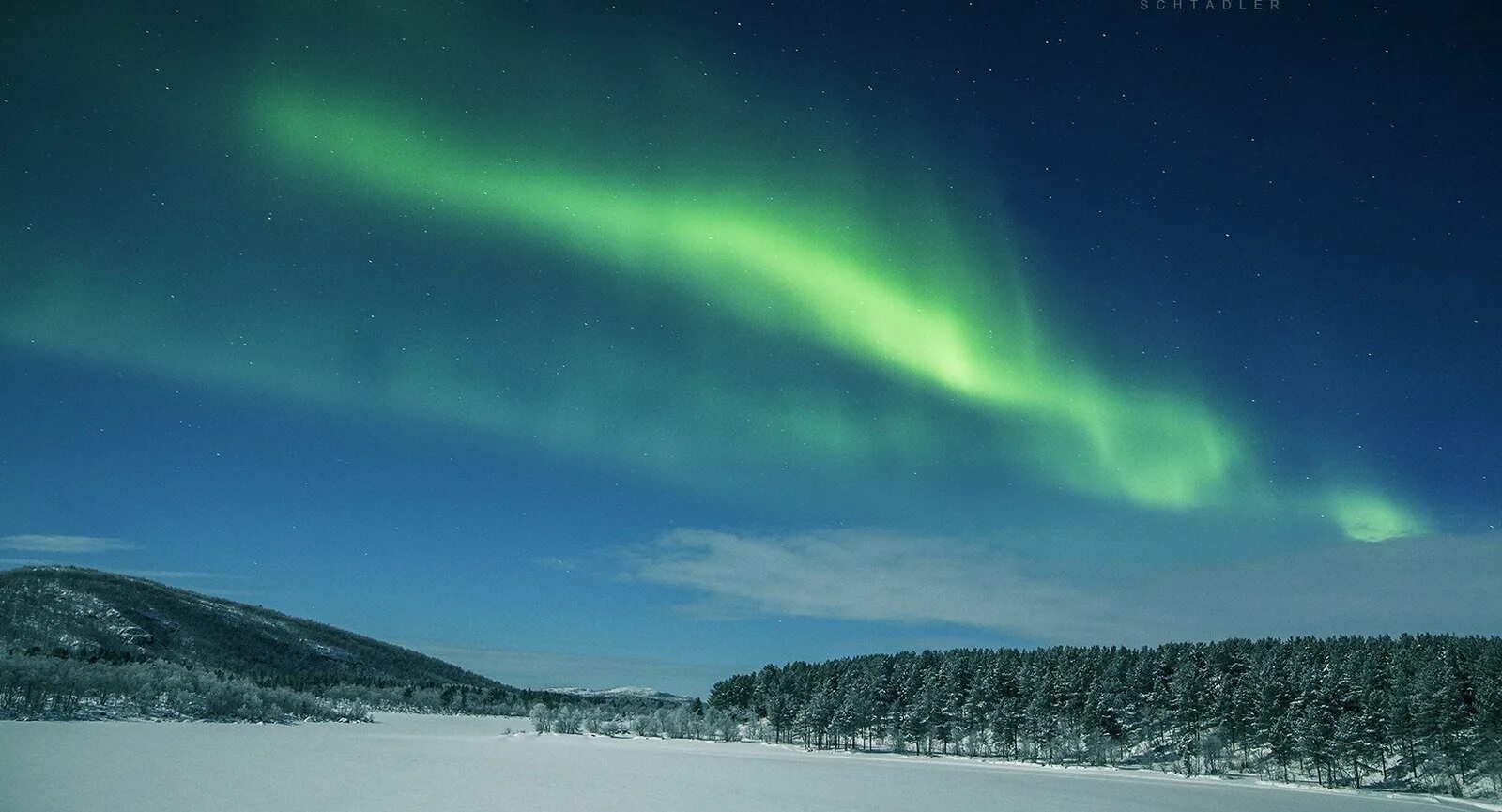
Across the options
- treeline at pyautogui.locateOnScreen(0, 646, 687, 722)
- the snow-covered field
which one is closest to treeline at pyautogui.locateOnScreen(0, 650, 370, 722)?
treeline at pyautogui.locateOnScreen(0, 646, 687, 722)

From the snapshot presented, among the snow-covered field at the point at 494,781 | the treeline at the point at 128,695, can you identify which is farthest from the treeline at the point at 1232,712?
the treeline at the point at 128,695

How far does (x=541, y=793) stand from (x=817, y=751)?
124 m

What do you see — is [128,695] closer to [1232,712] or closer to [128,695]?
[128,695]

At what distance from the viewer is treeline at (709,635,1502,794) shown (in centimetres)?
12425

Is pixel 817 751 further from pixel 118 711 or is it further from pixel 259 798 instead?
pixel 259 798

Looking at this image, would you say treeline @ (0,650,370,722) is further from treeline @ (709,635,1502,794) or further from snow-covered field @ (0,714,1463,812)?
treeline @ (709,635,1502,794)

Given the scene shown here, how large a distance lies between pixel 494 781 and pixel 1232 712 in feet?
417

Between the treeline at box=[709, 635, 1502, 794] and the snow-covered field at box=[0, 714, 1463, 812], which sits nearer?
the snow-covered field at box=[0, 714, 1463, 812]

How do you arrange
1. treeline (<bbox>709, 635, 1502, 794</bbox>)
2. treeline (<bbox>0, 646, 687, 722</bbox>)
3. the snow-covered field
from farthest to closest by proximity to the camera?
1. treeline (<bbox>0, 646, 687, 722</bbox>)
2. treeline (<bbox>709, 635, 1502, 794</bbox>)
3. the snow-covered field

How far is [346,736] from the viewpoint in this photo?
5763 inches

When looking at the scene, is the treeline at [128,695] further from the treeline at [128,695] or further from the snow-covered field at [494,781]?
the snow-covered field at [494,781]

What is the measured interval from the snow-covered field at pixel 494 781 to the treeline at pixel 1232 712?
12.6m

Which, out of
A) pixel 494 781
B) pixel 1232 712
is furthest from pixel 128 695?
pixel 1232 712

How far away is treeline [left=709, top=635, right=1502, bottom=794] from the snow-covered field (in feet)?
41.3
